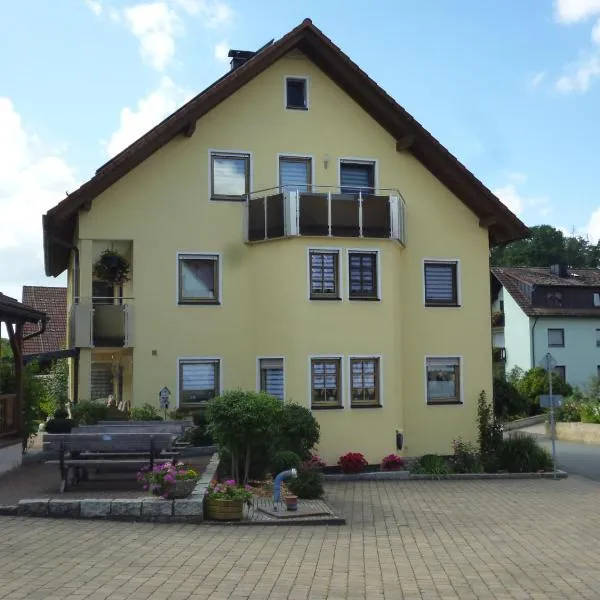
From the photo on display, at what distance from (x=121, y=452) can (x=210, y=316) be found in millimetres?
7668

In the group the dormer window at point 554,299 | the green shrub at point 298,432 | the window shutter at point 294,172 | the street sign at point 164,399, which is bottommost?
the green shrub at point 298,432

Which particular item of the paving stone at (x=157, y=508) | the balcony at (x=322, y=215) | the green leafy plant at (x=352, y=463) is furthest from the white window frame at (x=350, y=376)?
the paving stone at (x=157, y=508)

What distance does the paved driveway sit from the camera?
790 centimetres

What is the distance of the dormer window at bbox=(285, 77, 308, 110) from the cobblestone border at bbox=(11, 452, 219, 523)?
1356 centimetres

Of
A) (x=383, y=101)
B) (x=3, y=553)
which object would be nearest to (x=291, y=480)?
(x=3, y=553)

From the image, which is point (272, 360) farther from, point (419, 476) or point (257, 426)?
point (257, 426)

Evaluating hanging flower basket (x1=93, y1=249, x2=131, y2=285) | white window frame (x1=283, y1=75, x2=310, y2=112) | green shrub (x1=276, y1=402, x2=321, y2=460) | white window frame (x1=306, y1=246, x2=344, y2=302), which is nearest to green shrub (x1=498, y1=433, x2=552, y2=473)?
green shrub (x1=276, y1=402, x2=321, y2=460)

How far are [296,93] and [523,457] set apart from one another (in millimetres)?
11543

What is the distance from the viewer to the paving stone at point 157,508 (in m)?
11.6

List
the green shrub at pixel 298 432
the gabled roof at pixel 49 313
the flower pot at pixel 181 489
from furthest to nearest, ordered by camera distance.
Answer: the gabled roof at pixel 49 313, the green shrub at pixel 298 432, the flower pot at pixel 181 489

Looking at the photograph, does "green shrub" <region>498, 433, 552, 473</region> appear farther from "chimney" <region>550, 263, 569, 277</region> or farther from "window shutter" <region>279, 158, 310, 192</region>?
"chimney" <region>550, 263, 569, 277</region>

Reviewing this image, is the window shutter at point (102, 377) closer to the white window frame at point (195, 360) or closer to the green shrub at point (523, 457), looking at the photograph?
the white window frame at point (195, 360)

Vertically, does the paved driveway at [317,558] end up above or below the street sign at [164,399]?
below

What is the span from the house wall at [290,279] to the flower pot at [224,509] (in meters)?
8.87
